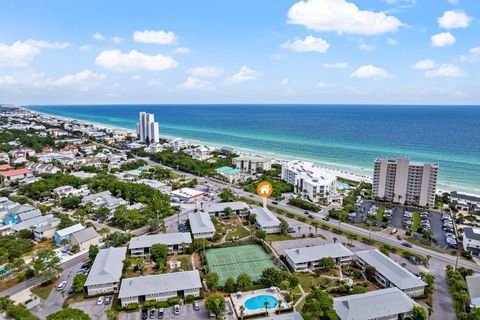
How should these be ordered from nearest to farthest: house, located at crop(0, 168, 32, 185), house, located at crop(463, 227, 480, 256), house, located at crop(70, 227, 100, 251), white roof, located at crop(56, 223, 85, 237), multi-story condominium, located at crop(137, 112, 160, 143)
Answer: house, located at crop(463, 227, 480, 256) → house, located at crop(70, 227, 100, 251) → white roof, located at crop(56, 223, 85, 237) → house, located at crop(0, 168, 32, 185) → multi-story condominium, located at crop(137, 112, 160, 143)

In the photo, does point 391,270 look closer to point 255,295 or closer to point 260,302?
point 260,302

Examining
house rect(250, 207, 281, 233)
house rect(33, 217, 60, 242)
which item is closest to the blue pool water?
house rect(250, 207, 281, 233)

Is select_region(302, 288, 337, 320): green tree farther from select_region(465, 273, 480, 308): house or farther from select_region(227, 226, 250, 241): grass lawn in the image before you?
select_region(227, 226, 250, 241): grass lawn

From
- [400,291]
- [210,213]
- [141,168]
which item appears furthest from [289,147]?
[400,291]

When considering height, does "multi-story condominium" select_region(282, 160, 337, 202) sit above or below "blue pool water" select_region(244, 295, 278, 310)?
above

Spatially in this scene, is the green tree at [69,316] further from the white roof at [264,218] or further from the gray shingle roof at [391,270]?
the gray shingle roof at [391,270]

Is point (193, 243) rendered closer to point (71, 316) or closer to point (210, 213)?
point (210, 213)

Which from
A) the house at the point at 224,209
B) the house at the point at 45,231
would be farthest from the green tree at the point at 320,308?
the house at the point at 45,231

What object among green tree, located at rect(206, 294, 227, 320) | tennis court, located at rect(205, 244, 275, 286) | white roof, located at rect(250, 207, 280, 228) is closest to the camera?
green tree, located at rect(206, 294, 227, 320)
